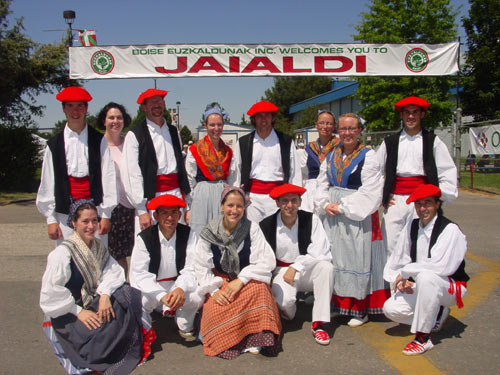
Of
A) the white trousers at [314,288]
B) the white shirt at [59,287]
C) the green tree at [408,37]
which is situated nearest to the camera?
the white shirt at [59,287]

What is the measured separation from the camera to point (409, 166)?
162 inches

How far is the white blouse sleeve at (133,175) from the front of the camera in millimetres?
4098

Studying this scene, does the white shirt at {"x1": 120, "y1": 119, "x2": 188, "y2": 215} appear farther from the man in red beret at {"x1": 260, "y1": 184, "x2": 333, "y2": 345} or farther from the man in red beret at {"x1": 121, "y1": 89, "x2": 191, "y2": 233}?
the man in red beret at {"x1": 260, "y1": 184, "x2": 333, "y2": 345}

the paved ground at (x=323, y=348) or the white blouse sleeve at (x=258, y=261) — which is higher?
the white blouse sleeve at (x=258, y=261)

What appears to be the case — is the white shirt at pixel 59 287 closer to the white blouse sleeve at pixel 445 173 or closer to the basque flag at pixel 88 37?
the white blouse sleeve at pixel 445 173

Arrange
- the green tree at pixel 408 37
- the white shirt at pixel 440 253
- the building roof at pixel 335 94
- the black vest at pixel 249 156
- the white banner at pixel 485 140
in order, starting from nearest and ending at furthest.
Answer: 1. the white shirt at pixel 440 253
2. the black vest at pixel 249 156
3. the white banner at pixel 485 140
4. the green tree at pixel 408 37
5. the building roof at pixel 335 94

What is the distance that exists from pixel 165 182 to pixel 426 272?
2.36 metres

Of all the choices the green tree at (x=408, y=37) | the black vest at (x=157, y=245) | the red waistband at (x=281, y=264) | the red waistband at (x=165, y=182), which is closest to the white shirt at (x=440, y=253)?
the red waistband at (x=281, y=264)

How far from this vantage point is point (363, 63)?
10.6 meters

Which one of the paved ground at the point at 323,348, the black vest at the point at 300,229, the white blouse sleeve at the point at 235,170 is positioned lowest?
the paved ground at the point at 323,348

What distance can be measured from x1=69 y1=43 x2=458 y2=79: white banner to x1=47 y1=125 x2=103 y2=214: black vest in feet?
23.0

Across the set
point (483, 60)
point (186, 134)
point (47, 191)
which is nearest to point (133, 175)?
point (47, 191)

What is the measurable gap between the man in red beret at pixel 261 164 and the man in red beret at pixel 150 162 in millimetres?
575

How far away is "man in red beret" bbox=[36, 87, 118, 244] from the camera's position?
3.82m
